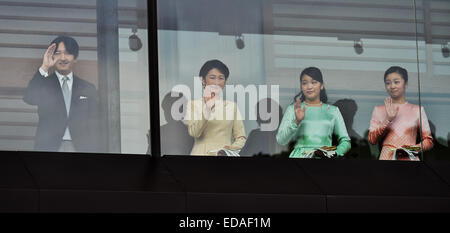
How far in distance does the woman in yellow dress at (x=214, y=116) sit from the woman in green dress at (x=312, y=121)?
493mm

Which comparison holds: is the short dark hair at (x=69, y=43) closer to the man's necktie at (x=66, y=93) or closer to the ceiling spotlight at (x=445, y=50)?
the man's necktie at (x=66, y=93)

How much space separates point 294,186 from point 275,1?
211cm

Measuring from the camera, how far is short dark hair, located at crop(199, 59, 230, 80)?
28.6 ft

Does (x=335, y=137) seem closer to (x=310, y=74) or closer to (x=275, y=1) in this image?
(x=310, y=74)

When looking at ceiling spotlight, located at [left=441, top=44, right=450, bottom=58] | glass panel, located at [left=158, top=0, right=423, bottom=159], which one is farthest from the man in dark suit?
ceiling spotlight, located at [left=441, top=44, right=450, bottom=58]

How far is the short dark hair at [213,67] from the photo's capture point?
873 centimetres

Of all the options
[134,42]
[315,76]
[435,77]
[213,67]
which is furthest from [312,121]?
[134,42]

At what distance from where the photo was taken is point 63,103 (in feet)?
27.4

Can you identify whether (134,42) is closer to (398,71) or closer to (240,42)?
(240,42)

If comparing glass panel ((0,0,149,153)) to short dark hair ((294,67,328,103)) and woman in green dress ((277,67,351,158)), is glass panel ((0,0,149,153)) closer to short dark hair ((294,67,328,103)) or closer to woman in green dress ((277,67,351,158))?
woman in green dress ((277,67,351,158))

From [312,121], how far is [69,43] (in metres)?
2.63

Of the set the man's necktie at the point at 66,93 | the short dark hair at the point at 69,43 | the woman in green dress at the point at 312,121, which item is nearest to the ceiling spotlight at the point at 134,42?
→ the short dark hair at the point at 69,43

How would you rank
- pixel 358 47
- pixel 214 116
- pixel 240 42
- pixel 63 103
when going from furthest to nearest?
pixel 358 47, pixel 240 42, pixel 214 116, pixel 63 103
